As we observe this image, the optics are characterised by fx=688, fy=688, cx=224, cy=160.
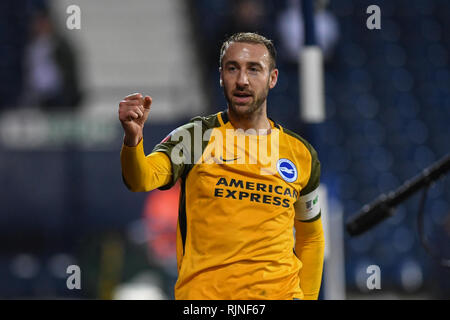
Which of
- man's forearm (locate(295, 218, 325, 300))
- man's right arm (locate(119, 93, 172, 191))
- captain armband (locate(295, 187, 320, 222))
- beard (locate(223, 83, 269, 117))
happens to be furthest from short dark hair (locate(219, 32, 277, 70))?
man's forearm (locate(295, 218, 325, 300))

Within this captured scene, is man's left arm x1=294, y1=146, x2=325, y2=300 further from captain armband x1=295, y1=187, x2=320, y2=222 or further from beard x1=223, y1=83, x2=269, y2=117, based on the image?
beard x1=223, y1=83, x2=269, y2=117

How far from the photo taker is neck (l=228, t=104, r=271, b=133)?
8.95ft

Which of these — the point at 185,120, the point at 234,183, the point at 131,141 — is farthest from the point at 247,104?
the point at 185,120

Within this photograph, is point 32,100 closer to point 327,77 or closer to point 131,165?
point 327,77

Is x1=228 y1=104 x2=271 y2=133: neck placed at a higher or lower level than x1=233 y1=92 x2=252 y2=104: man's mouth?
lower

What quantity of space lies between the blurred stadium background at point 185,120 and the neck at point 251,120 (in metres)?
4.18

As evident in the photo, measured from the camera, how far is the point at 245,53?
8.57 ft

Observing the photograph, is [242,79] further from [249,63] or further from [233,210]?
[233,210]

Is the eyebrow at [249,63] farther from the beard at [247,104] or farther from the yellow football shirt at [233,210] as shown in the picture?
the yellow football shirt at [233,210]

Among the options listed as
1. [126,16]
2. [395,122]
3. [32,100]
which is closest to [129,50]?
[126,16]

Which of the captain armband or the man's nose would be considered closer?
the man's nose

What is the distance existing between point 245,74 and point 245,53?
0.28 feet

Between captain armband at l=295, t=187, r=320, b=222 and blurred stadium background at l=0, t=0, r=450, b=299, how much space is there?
13.4 ft

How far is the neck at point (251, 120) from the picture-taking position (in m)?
2.73
